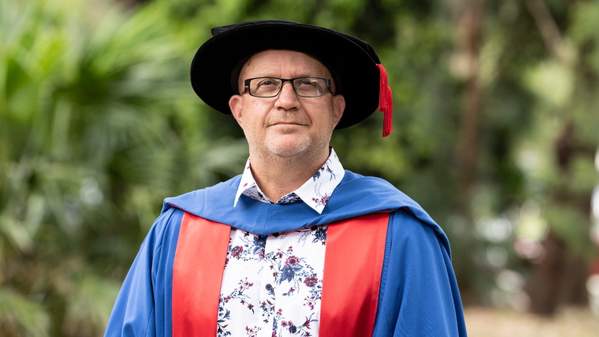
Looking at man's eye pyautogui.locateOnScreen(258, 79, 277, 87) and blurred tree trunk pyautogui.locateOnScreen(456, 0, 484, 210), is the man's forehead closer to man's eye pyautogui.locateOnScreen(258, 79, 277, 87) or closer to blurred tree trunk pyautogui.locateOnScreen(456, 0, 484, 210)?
man's eye pyautogui.locateOnScreen(258, 79, 277, 87)

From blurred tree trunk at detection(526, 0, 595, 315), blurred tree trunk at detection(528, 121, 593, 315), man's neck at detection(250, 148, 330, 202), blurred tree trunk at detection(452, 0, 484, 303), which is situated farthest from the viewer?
blurred tree trunk at detection(452, 0, 484, 303)

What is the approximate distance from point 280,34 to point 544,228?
953 centimetres

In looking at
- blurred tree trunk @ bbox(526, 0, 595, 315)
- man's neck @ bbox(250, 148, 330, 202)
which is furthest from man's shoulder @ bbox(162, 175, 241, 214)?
blurred tree trunk @ bbox(526, 0, 595, 315)

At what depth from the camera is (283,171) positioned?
2621 millimetres

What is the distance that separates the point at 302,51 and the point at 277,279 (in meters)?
0.65

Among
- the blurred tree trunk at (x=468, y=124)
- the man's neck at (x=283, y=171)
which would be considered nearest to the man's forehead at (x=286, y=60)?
the man's neck at (x=283, y=171)

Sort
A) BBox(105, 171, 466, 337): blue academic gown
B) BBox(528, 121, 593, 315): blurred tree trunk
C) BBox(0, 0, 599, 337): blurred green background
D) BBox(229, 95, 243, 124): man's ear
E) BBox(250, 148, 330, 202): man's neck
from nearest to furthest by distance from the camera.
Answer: BBox(105, 171, 466, 337): blue academic gown
BBox(250, 148, 330, 202): man's neck
BBox(229, 95, 243, 124): man's ear
BBox(0, 0, 599, 337): blurred green background
BBox(528, 121, 593, 315): blurred tree trunk

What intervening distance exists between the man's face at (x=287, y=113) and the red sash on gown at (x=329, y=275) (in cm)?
25

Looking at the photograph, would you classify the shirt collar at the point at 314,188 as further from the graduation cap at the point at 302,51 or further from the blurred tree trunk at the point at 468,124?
the blurred tree trunk at the point at 468,124

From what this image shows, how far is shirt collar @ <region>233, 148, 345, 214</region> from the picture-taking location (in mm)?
2568

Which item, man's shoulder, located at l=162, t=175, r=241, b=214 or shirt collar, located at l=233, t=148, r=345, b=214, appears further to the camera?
man's shoulder, located at l=162, t=175, r=241, b=214

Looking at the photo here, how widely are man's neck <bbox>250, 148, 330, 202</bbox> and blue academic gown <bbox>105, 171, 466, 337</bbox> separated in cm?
6

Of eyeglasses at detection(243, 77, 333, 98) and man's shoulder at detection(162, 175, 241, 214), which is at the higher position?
eyeglasses at detection(243, 77, 333, 98)

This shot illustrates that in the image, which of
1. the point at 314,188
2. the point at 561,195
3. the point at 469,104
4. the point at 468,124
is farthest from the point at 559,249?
the point at 314,188
